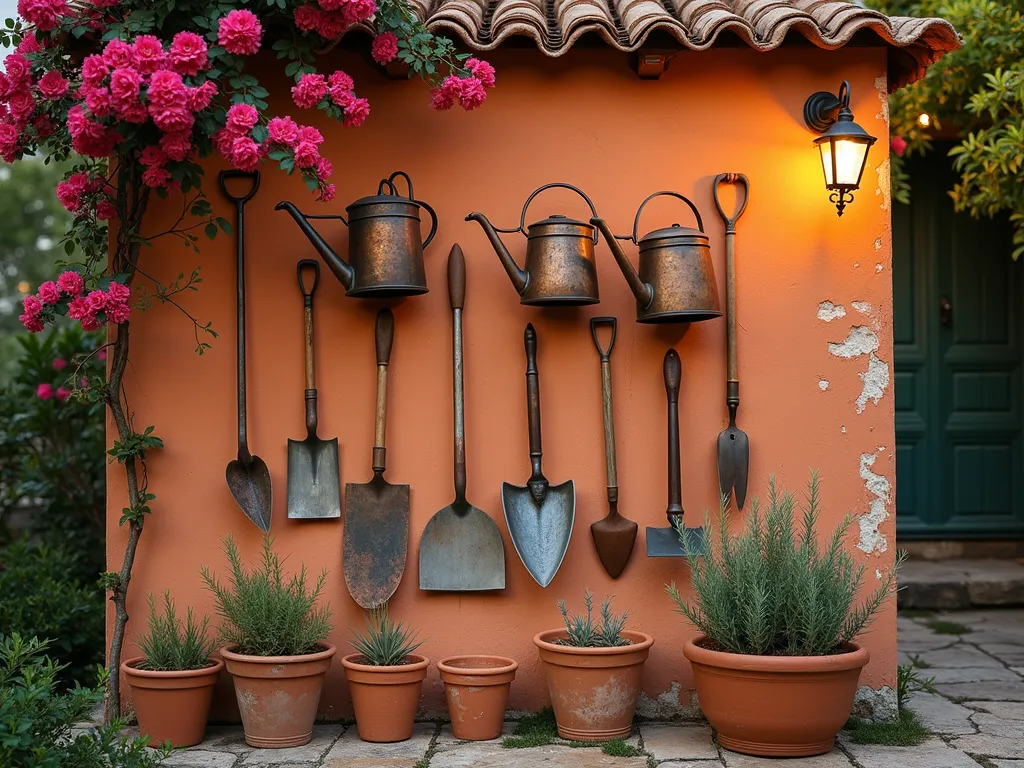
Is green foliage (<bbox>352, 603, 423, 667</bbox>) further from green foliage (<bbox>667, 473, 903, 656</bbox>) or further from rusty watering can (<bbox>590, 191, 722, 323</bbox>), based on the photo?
rusty watering can (<bbox>590, 191, 722, 323</bbox>)

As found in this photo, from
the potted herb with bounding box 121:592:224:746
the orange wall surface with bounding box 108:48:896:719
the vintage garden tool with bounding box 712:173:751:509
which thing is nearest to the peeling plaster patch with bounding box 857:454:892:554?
the orange wall surface with bounding box 108:48:896:719

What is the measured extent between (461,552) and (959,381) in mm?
3939

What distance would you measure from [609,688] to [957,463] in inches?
148

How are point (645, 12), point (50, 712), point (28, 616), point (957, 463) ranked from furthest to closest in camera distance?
point (957, 463) → point (28, 616) → point (645, 12) → point (50, 712)

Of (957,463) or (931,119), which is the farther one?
(957,463)

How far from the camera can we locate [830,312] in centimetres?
397

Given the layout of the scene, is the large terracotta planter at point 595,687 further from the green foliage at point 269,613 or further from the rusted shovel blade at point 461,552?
the green foliage at point 269,613

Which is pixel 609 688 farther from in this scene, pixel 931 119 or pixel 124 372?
pixel 931 119

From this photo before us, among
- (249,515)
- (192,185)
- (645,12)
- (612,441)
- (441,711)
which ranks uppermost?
(645,12)

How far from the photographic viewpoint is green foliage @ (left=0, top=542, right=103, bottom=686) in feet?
→ 14.9

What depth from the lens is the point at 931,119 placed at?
5.91 meters

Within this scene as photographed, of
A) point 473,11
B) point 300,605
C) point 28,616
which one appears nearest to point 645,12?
point 473,11

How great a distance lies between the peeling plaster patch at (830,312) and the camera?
3967 mm

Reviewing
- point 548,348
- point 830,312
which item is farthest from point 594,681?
point 830,312
